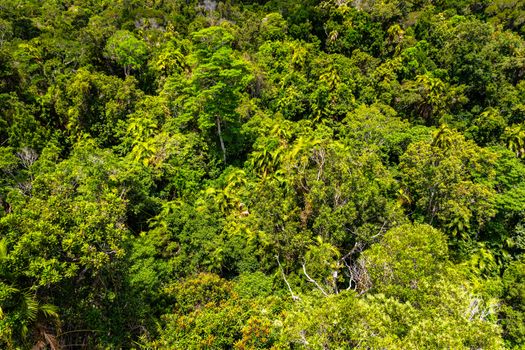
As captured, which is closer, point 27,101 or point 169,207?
point 169,207

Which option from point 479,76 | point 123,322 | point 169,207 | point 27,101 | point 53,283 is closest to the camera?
point 53,283

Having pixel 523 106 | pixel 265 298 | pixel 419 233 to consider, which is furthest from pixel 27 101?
pixel 523 106

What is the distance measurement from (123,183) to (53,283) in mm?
9140

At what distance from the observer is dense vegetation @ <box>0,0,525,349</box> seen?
11.3 m

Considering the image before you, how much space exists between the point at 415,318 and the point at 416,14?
43476 millimetres

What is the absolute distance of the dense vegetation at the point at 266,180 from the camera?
11.3 m

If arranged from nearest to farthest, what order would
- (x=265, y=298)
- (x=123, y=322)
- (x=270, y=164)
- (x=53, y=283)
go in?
(x=53, y=283)
(x=123, y=322)
(x=265, y=298)
(x=270, y=164)

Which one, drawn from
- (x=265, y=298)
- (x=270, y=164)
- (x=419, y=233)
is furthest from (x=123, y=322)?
(x=270, y=164)

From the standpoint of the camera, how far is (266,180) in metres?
20.0

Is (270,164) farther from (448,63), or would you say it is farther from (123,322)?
(448,63)

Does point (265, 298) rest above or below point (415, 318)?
below

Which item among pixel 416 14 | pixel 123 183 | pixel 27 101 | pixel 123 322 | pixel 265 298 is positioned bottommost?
pixel 265 298

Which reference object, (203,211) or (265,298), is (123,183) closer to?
(203,211)

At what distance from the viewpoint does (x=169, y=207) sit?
2106 centimetres
